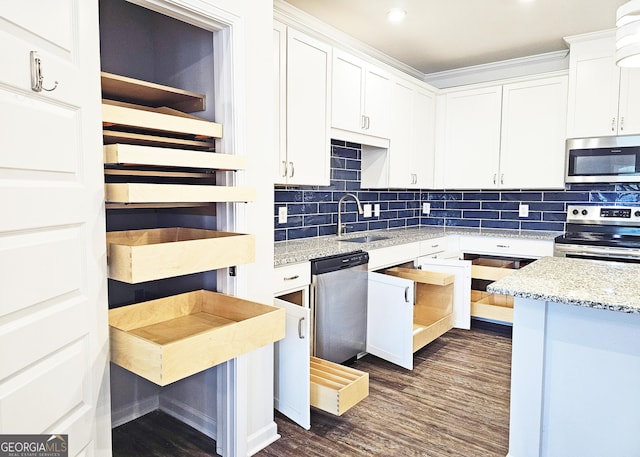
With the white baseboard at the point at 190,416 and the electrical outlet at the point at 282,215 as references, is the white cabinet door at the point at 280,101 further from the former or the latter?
the white baseboard at the point at 190,416

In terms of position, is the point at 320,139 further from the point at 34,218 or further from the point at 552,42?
the point at 552,42

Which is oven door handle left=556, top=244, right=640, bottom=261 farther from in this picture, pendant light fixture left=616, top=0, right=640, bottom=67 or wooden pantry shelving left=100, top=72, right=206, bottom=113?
wooden pantry shelving left=100, top=72, right=206, bottom=113

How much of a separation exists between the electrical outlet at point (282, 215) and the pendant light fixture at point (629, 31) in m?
2.08

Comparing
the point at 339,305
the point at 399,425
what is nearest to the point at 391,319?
the point at 339,305

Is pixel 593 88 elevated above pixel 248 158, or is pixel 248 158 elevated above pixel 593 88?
pixel 593 88

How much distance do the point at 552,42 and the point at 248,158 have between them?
324 centimetres

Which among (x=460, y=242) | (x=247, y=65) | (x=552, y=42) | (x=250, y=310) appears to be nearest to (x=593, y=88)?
(x=552, y=42)

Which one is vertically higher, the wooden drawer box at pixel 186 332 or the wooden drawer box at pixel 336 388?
the wooden drawer box at pixel 186 332

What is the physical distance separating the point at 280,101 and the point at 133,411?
77.6 inches

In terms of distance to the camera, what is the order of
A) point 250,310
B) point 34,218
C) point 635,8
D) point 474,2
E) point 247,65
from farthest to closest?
1. point 474,2
2. point 247,65
3. point 250,310
4. point 635,8
5. point 34,218

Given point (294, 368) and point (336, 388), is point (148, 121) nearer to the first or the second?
point (294, 368)

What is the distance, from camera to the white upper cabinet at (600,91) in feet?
11.3

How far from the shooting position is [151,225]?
2375 millimetres

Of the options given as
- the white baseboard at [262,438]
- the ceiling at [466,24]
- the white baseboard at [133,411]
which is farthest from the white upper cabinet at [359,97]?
the white baseboard at [133,411]
